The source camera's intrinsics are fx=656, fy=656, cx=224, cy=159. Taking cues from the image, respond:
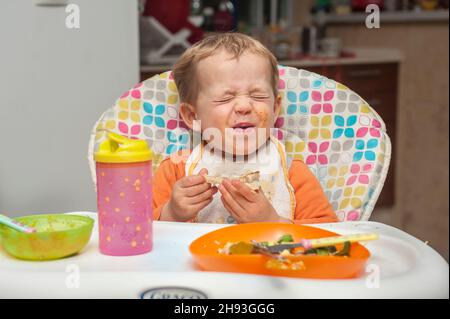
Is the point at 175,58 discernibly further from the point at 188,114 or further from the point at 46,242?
the point at 46,242

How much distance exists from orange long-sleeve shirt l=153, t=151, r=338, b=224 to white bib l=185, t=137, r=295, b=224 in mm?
16

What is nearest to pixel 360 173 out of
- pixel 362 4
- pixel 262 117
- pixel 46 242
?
pixel 262 117

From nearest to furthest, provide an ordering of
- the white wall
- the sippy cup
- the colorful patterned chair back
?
the sippy cup, the colorful patterned chair back, the white wall

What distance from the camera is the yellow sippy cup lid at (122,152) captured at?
0.93 m

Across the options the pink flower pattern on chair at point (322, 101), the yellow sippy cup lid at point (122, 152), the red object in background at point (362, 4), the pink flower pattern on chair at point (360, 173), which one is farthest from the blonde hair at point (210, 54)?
the red object in background at point (362, 4)

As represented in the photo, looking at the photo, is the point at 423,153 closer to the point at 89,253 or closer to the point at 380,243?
the point at 380,243

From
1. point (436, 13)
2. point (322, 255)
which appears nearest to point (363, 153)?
point (322, 255)

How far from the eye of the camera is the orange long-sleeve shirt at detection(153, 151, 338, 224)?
1341mm

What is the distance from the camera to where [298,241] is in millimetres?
1011

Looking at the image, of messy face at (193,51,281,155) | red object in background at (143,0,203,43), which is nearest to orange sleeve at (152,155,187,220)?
messy face at (193,51,281,155)

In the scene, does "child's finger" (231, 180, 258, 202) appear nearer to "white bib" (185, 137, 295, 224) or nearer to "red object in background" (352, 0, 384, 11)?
"white bib" (185, 137, 295, 224)

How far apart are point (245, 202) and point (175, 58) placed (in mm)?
1765

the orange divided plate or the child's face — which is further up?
the child's face

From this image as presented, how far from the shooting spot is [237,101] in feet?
4.30
